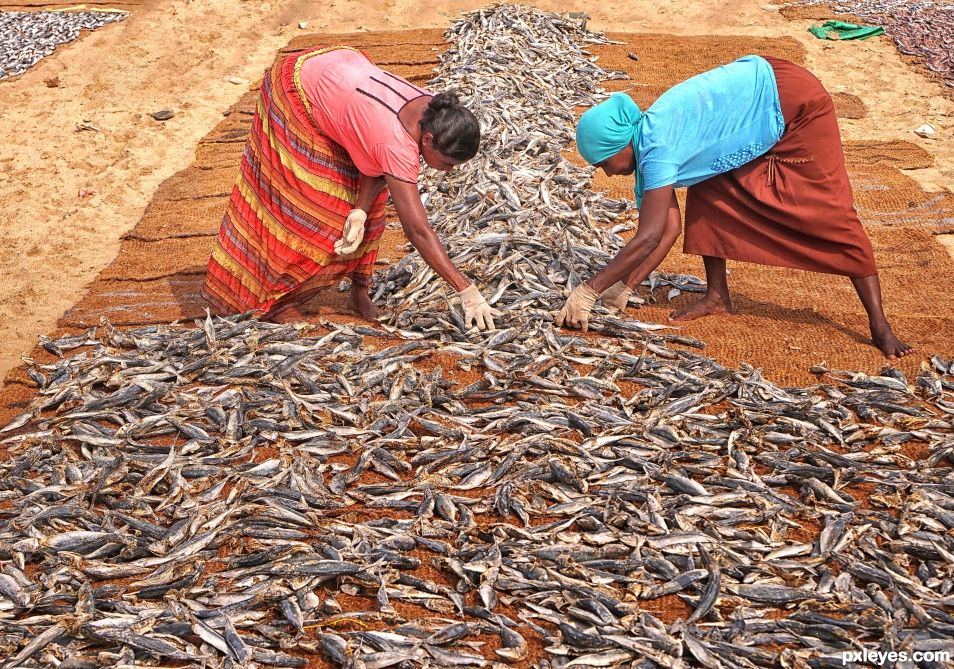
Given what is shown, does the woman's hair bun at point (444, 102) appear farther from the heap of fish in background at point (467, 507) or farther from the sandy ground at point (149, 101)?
the sandy ground at point (149, 101)

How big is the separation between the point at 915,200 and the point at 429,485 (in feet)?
15.8

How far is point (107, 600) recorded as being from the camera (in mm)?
2730

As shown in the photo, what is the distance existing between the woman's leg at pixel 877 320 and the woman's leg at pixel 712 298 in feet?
2.12

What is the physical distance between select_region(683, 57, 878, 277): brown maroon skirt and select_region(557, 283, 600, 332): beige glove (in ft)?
2.75

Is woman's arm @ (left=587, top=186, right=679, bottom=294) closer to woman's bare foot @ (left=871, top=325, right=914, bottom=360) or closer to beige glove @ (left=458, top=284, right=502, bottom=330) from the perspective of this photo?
beige glove @ (left=458, top=284, right=502, bottom=330)

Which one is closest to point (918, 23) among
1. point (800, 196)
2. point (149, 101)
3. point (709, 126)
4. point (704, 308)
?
point (800, 196)

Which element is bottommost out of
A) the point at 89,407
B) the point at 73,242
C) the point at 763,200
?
the point at 73,242

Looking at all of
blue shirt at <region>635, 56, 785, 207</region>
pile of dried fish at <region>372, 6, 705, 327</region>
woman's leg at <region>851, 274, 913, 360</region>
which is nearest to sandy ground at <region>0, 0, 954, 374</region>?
pile of dried fish at <region>372, 6, 705, 327</region>

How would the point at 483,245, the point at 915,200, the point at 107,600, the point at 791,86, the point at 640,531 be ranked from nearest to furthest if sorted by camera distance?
the point at 107,600
the point at 640,531
the point at 791,86
the point at 483,245
the point at 915,200

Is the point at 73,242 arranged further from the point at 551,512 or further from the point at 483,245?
the point at 551,512

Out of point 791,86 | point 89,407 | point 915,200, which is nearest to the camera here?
point 89,407

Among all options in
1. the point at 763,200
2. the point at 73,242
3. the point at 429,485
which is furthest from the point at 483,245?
the point at 73,242

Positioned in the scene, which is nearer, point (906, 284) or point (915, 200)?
point (906, 284)

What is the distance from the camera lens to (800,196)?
13.9ft
